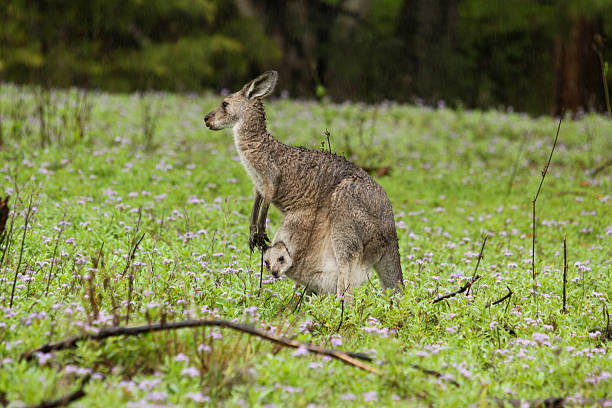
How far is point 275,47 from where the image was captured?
62.3ft

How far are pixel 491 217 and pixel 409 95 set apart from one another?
39.0 ft

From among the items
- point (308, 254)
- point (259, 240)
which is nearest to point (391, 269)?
point (308, 254)

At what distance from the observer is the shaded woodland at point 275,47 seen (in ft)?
58.7

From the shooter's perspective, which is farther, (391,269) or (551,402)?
(391,269)

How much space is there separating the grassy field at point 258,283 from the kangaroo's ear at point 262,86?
1.87ft

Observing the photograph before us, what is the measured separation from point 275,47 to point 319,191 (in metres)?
14.2

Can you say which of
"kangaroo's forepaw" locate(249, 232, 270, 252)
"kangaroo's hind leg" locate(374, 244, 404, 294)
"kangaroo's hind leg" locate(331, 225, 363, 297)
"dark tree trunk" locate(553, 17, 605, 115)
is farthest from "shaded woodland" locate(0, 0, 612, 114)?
"kangaroo's hind leg" locate(331, 225, 363, 297)

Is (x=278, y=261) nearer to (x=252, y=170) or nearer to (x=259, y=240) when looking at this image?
(x=259, y=240)

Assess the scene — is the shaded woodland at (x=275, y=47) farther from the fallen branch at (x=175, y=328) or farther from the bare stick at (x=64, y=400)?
the bare stick at (x=64, y=400)

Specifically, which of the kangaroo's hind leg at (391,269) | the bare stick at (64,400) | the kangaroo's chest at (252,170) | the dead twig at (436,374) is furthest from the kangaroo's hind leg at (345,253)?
the bare stick at (64,400)

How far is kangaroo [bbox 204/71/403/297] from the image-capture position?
5.24 m

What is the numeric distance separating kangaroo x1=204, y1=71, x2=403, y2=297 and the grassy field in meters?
0.22

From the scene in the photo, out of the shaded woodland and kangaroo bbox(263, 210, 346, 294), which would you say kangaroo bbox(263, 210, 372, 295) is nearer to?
kangaroo bbox(263, 210, 346, 294)

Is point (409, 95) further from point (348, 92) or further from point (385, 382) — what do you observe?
point (385, 382)
